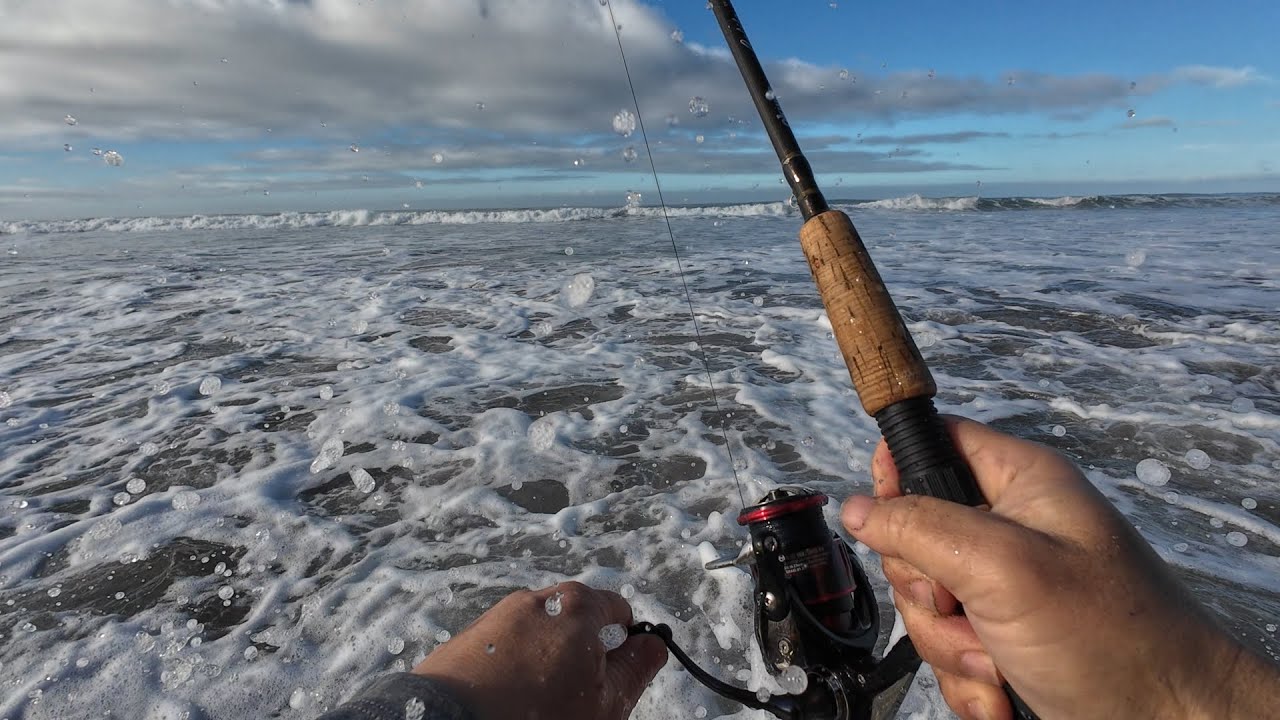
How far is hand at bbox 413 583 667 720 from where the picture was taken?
1.60 meters

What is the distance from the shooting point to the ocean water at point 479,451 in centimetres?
238

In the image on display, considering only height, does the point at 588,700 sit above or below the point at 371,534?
above

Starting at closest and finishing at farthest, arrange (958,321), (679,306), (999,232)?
1. (958,321)
2. (679,306)
3. (999,232)

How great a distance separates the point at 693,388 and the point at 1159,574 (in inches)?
148

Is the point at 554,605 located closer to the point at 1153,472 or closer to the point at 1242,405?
the point at 1153,472

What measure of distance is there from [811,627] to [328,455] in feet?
10.6

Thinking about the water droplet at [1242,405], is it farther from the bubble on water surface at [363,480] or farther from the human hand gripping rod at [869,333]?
the bubble on water surface at [363,480]

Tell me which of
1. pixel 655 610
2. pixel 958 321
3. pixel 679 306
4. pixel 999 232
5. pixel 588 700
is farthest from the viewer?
pixel 999 232

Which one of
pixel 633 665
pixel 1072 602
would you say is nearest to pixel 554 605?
pixel 633 665

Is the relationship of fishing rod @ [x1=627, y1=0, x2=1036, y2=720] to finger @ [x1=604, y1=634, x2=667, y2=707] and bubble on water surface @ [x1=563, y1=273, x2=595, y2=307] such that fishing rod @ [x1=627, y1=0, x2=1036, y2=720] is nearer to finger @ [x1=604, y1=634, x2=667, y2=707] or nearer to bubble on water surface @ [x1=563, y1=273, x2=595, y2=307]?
finger @ [x1=604, y1=634, x2=667, y2=707]

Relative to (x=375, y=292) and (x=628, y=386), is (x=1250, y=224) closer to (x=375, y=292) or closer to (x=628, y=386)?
Answer: (x=628, y=386)

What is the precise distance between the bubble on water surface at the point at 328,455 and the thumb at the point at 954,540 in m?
3.33

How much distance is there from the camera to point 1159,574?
3.29 ft

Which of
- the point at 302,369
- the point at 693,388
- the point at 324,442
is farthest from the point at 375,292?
the point at 693,388
